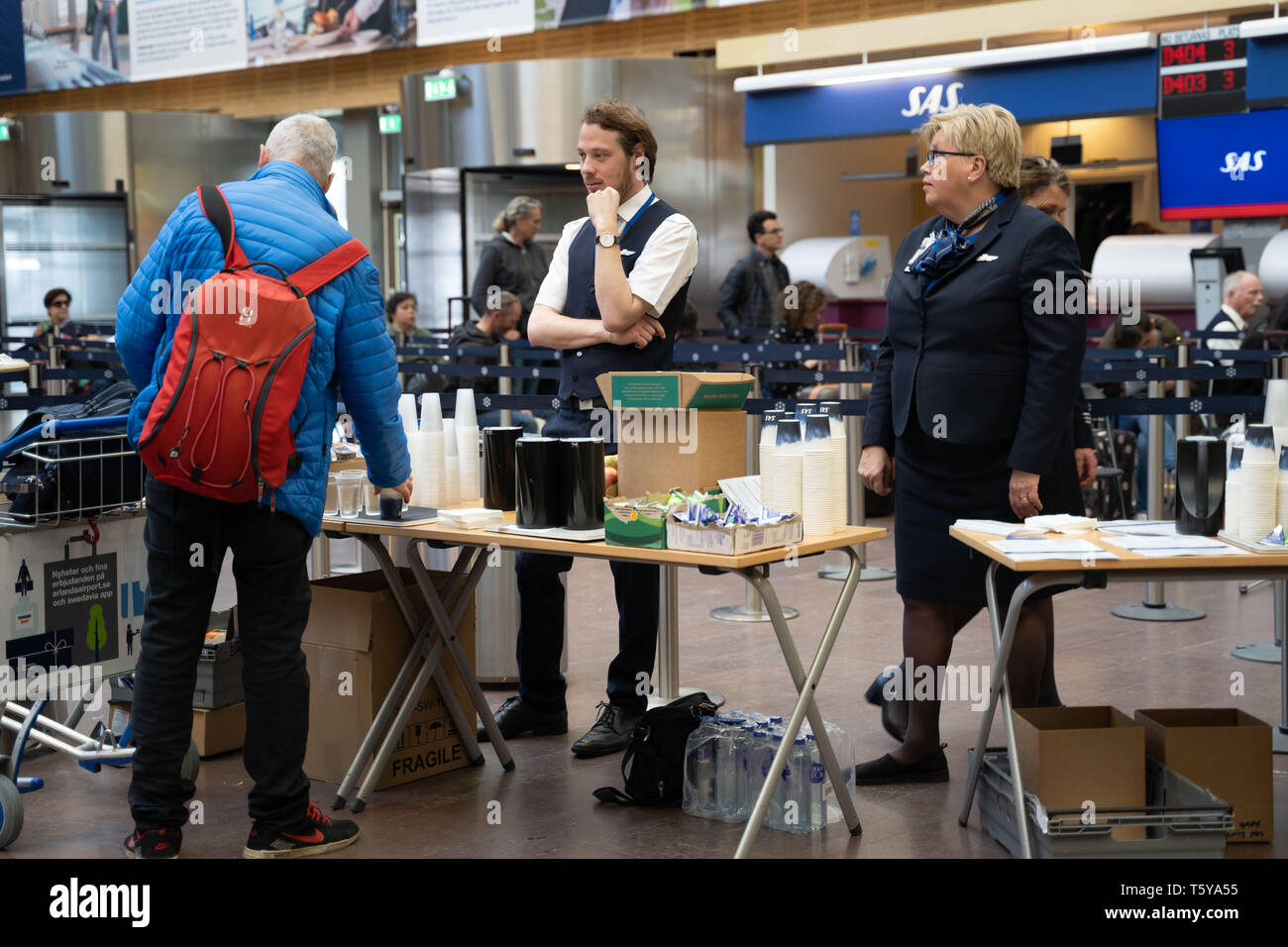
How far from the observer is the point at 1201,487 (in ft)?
11.5

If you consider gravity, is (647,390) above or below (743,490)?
above

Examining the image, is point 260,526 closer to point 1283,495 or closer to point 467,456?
point 467,456

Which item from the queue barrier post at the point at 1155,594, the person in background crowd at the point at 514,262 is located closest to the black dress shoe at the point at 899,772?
the queue barrier post at the point at 1155,594

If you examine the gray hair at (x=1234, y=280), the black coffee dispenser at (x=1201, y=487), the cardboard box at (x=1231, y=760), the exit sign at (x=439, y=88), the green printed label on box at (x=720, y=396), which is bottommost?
the cardboard box at (x=1231, y=760)

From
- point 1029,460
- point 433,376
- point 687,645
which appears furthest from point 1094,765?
point 433,376

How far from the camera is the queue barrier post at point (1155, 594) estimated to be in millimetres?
6523

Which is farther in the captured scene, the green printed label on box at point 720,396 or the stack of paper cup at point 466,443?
the stack of paper cup at point 466,443

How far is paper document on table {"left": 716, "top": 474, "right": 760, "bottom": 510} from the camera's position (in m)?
3.52

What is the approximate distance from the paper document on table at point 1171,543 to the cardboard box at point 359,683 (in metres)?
1.96

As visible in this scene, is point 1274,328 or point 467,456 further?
point 1274,328

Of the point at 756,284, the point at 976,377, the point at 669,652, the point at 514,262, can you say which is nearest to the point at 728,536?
the point at 976,377

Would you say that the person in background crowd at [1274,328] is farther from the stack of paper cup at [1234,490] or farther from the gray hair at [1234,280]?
the stack of paper cup at [1234,490]

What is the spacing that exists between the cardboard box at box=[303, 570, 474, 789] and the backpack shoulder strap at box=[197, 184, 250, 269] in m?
1.12

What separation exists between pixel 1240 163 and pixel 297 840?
8.84 m
